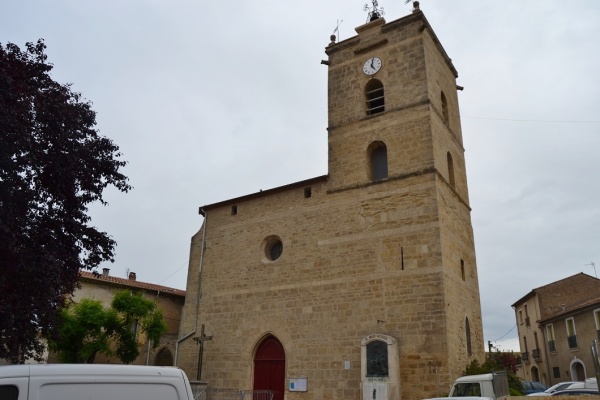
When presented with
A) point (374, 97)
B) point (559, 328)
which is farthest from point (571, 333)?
point (374, 97)

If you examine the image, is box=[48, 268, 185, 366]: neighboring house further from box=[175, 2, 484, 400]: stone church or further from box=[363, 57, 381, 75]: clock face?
box=[363, 57, 381, 75]: clock face

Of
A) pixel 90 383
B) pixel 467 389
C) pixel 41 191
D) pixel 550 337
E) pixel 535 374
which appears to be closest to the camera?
pixel 90 383

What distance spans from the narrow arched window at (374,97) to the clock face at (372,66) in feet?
1.16

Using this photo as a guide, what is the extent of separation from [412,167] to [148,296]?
13.4 meters

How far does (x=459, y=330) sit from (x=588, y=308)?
15014mm

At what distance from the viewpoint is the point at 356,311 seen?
14539mm

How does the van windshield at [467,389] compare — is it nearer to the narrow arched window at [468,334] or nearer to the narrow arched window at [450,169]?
the narrow arched window at [468,334]

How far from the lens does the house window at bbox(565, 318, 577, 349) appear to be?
27230mm

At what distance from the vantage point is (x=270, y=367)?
15.8m

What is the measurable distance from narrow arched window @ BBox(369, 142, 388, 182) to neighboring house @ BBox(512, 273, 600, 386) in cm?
1546

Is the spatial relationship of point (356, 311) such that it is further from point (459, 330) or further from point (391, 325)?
point (459, 330)

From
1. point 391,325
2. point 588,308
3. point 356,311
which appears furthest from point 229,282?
point 588,308

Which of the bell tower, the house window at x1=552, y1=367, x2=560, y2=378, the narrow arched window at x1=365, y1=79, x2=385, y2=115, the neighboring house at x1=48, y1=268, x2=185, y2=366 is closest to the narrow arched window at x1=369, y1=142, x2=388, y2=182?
→ the bell tower

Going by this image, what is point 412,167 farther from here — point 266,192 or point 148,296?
point 148,296
